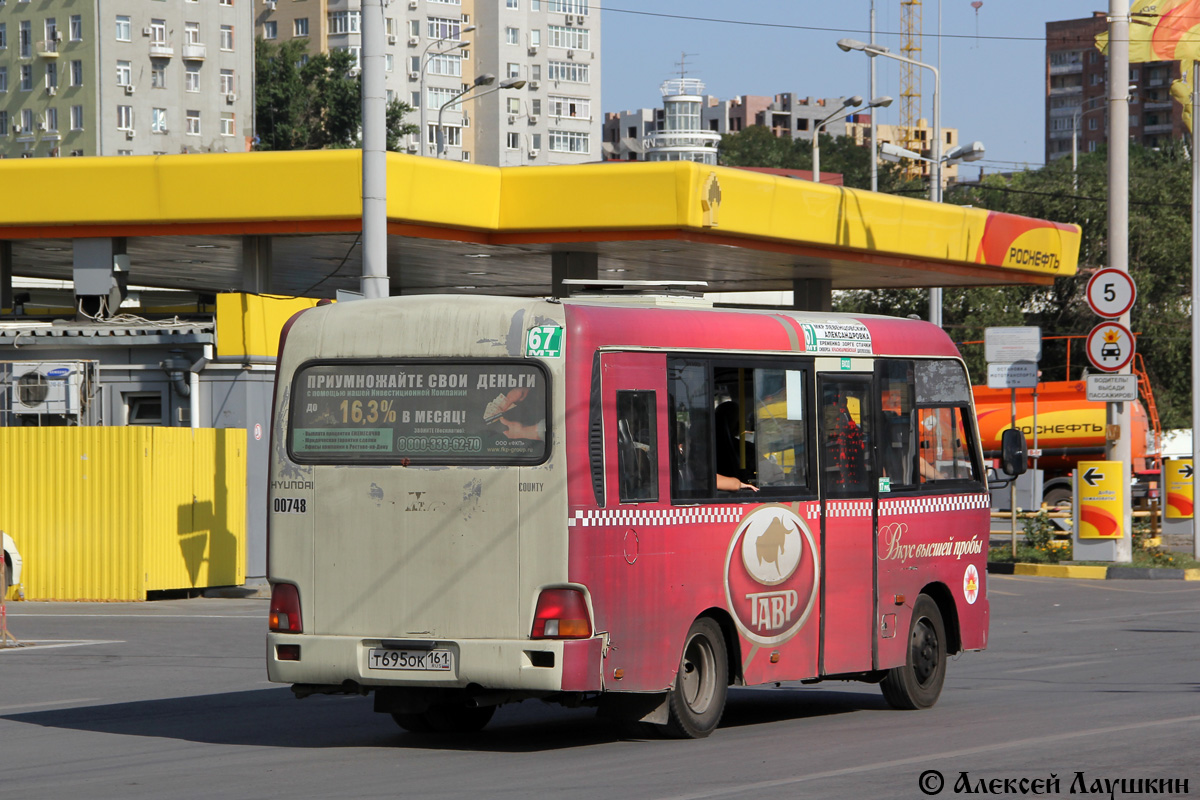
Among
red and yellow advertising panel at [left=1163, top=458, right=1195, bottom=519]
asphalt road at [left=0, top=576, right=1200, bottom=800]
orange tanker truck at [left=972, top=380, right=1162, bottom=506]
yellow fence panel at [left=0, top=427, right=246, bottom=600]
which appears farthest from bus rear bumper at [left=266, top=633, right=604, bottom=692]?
orange tanker truck at [left=972, top=380, right=1162, bottom=506]

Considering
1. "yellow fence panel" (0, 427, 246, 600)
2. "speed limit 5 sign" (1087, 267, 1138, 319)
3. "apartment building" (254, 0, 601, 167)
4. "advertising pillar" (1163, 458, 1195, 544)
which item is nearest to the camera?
"yellow fence panel" (0, 427, 246, 600)

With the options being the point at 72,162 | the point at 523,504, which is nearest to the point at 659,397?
the point at 523,504

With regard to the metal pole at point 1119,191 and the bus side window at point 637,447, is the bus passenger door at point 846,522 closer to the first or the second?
the bus side window at point 637,447

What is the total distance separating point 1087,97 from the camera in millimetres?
170875

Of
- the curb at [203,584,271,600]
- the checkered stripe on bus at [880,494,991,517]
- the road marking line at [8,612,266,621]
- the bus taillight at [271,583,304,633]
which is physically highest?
the checkered stripe on bus at [880,494,991,517]

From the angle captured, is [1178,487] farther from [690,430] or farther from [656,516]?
[656,516]

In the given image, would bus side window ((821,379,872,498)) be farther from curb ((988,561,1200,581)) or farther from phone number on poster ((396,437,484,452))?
curb ((988,561,1200,581))

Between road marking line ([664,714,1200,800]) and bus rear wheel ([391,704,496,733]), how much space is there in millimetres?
2705

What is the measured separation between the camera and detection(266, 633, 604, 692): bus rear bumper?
937cm

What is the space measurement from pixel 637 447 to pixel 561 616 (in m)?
1.13

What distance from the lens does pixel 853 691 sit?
13.7 m

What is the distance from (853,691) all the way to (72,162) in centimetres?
1496

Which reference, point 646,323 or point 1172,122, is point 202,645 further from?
point 1172,122

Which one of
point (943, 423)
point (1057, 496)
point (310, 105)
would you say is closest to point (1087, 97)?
point (310, 105)
